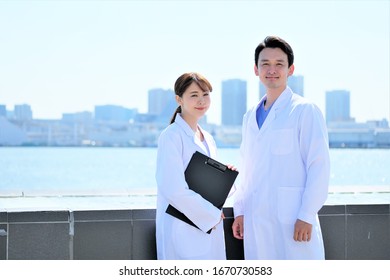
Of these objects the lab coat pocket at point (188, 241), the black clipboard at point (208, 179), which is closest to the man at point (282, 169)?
the black clipboard at point (208, 179)

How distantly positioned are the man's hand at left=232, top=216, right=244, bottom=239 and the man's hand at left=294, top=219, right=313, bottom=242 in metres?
0.36

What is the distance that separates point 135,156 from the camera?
58.2 meters

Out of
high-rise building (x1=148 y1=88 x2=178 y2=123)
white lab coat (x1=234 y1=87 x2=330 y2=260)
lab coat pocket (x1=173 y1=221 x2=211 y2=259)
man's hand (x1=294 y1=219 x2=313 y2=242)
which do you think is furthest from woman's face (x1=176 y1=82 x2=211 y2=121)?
high-rise building (x1=148 y1=88 x2=178 y2=123)

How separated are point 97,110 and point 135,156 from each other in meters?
5.81

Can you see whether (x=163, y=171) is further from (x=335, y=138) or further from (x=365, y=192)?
(x=335, y=138)

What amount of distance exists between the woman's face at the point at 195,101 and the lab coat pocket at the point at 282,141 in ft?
1.16

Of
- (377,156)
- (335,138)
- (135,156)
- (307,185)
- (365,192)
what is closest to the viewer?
(307,185)

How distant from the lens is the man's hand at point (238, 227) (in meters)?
3.10

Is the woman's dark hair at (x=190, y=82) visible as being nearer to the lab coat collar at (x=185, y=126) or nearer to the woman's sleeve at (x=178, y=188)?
the lab coat collar at (x=185, y=126)

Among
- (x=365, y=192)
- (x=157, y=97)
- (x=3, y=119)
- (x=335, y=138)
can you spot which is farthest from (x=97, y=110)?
(x=365, y=192)

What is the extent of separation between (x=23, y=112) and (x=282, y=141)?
49159 mm

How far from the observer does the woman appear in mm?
2926

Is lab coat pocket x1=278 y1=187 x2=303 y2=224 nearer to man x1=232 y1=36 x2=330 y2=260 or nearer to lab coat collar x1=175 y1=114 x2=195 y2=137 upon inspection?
man x1=232 y1=36 x2=330 y2=260

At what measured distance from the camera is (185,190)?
292 centimetres
